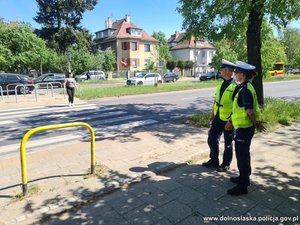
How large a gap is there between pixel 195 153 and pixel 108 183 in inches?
81.9

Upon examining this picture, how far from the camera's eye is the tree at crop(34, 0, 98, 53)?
4578cm

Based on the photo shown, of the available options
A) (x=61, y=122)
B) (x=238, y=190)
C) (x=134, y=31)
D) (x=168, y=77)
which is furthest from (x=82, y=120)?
(x=134, y=31)

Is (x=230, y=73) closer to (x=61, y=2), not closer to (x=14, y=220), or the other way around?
(x=14, y=220)

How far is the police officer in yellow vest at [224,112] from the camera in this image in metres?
4.27

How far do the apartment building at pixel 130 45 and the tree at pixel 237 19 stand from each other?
136 feet

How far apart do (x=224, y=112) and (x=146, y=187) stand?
172 cm

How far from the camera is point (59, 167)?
5.00m

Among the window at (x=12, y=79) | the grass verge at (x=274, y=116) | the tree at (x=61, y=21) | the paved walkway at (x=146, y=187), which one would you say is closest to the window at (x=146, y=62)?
the tree at (x=61, y=21)

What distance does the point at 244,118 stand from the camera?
12.2 ft

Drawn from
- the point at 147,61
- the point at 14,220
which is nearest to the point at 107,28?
the point at 147,61

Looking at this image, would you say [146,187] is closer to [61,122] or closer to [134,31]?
[61,122]

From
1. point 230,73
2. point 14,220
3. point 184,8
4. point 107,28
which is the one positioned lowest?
point 14,220

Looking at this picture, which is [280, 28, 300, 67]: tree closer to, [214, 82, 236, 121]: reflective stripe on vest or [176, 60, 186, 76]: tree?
[176, 60, 186, 76]: tree

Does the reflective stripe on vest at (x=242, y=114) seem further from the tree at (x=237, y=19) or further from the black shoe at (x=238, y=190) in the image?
the tree at (x=237, y=19)
